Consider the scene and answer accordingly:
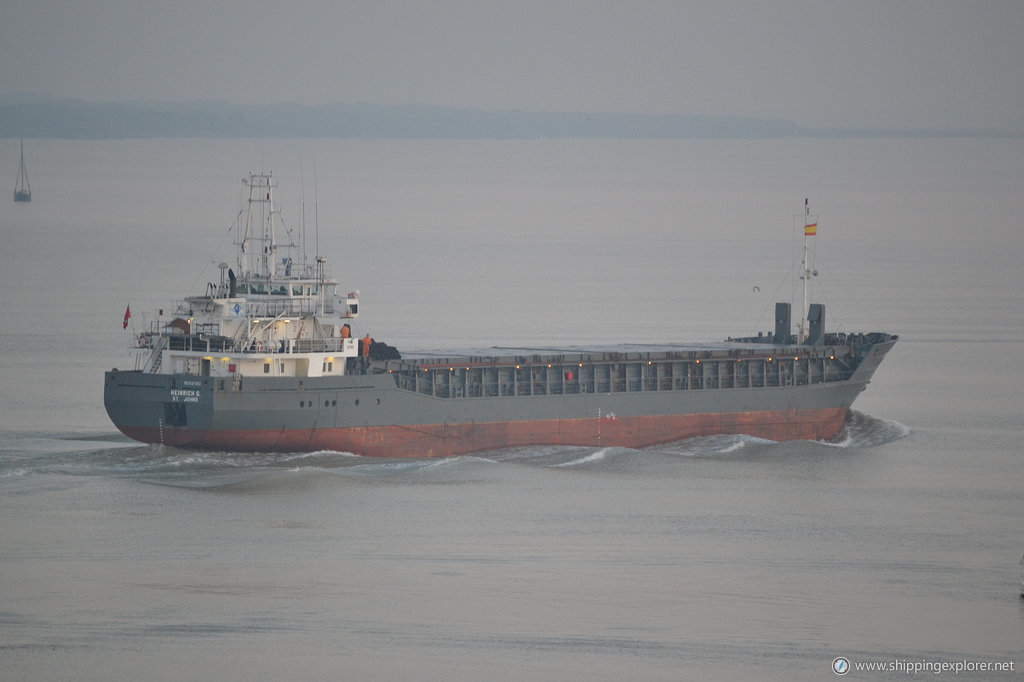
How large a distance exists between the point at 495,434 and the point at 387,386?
391 centimetres

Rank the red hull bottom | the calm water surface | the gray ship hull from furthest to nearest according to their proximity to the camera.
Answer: the red hull bottom, the gray ship hull, the calm water surface

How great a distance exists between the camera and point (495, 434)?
50.4 m

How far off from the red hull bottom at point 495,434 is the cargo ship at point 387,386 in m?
0.04

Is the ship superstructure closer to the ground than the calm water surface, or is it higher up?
higher up

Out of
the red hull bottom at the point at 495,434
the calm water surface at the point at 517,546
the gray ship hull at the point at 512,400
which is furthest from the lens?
the red hull bottom at the point at 495,434

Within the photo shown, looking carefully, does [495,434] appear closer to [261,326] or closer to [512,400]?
[512,400]

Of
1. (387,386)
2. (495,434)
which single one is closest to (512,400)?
(495,434)

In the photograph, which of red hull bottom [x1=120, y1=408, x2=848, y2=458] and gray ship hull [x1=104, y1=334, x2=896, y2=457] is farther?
red hull bottom [x1=120, y1=408, x2=848, y2=458]

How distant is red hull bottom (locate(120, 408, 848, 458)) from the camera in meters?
46.8

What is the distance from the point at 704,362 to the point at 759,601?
18.9 m

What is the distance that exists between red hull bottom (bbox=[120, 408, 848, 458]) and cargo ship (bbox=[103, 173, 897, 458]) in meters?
0.04

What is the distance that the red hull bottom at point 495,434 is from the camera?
4678 centimetres

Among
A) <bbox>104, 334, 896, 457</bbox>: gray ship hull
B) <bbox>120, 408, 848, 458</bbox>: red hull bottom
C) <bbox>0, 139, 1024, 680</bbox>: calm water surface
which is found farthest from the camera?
<bbox>120, 408, 848, 458</bbox>: red hull bottom

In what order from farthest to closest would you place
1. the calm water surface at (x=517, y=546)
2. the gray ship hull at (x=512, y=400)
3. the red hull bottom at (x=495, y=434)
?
the red hull bottom at (x=495, y=434), the gray ship hull at (x=512, y=400), the calm water surface at (x=517, y=546)
